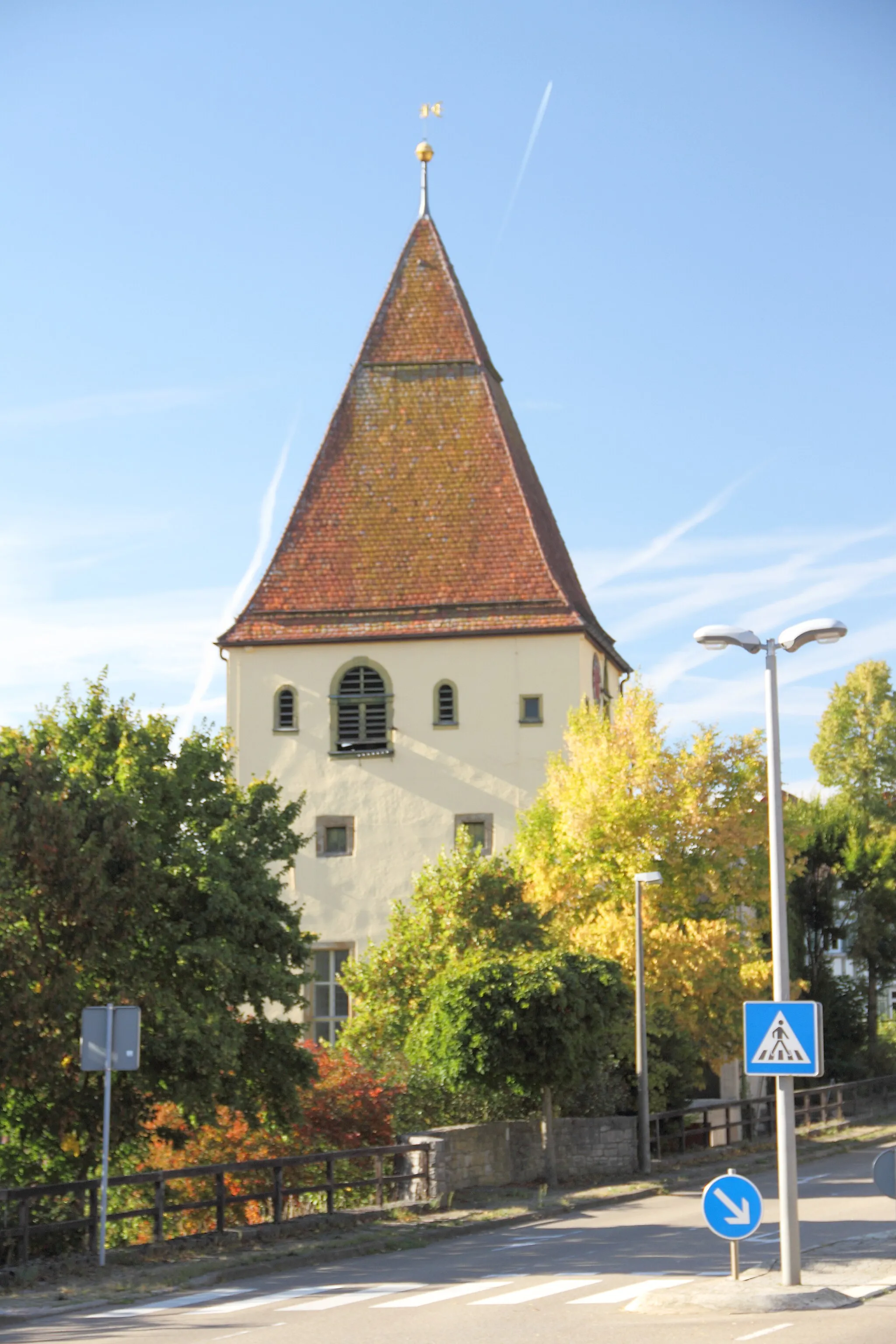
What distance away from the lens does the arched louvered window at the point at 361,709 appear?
49.8 meters

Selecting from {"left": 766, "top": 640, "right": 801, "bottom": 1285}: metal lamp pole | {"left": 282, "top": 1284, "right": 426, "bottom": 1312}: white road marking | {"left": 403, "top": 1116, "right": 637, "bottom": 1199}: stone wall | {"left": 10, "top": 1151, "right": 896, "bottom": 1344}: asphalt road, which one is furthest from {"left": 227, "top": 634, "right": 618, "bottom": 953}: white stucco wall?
{"left": 766, "top": 640, "right": 801, "bottom": 1285}: metal lamp pole

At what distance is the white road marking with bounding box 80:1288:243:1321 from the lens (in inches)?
608

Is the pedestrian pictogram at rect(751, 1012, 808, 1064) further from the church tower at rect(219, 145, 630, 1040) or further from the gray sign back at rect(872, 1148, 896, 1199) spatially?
the church tower at rect(219, 145, 630, 1040)

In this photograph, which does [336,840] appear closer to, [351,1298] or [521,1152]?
[521,1152]

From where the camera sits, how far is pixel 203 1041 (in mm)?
22266

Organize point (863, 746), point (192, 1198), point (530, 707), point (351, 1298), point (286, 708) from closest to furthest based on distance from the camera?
point (351, 1298) < point (192, 1198) < point (530, 707) < point (286, 708) < point (863, 746)

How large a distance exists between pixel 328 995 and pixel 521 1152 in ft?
60.4

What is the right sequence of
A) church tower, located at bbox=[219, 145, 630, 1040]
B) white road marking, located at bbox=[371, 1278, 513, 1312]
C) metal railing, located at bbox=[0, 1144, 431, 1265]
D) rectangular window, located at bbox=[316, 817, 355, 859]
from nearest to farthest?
white road marking, located at bbox=[371, 1278, 513, 1312] < metal railing, located at bbox=[0, 1144, 431, 1265] < church tower, located at bbox=[219, 145, 630, 1040] < rectangular window, located at bbox=[316, 817, 355, 859]

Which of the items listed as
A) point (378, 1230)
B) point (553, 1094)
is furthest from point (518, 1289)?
point (553, 1094)

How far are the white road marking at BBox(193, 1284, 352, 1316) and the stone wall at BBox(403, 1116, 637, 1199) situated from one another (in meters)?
7.89

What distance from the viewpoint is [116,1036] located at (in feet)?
60.8

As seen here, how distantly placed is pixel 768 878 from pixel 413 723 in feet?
44.8

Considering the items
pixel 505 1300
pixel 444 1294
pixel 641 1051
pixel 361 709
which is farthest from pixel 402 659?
pixel 505 1300

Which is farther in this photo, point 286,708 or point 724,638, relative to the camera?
point 286,708
